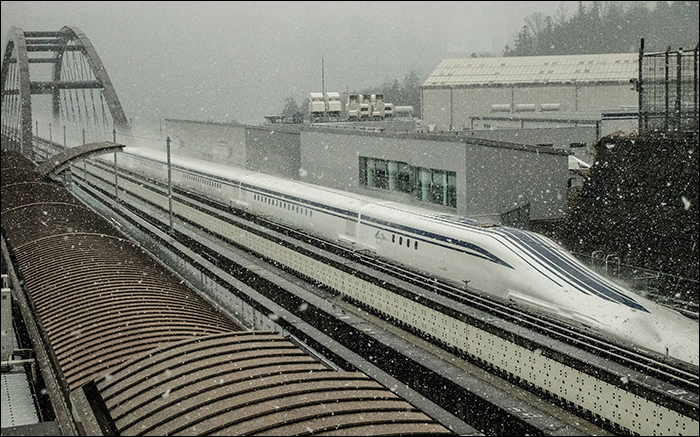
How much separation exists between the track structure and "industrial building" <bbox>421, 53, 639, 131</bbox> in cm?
2564

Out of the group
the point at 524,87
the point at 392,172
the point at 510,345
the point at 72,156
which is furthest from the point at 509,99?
the point at 510,345

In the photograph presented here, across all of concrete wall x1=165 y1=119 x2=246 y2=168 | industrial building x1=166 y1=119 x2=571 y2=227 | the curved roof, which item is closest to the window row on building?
industrial building x1=166 y1=119 x2=571 y2=227

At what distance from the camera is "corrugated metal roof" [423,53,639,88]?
42875 mm

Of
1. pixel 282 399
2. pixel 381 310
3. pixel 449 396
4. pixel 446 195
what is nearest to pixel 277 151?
pixel 446 195

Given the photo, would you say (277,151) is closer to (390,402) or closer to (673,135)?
(673,135)

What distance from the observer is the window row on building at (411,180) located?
72.6ft

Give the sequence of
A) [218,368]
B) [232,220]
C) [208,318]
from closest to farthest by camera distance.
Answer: [218,368] → [208,318] → [232,220]

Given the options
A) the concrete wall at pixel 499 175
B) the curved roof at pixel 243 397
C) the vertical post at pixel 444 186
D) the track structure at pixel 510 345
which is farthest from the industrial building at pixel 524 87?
the curved roof at pixel 243 397

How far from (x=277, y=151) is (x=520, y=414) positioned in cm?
2859

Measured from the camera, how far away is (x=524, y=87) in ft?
146

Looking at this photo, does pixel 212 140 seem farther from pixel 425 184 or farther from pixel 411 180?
pixel 425 184

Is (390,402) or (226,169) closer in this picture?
(390,402)

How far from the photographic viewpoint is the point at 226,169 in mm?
30844

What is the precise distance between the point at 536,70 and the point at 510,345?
36.9 metres
